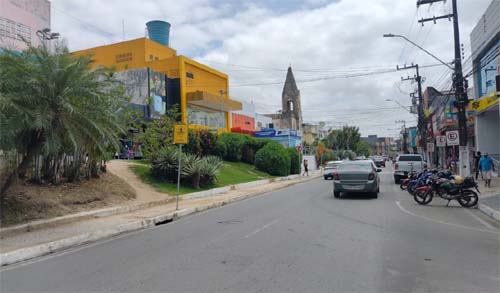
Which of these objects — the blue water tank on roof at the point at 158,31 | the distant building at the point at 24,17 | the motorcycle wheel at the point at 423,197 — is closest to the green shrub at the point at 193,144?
the motorcycle wheel at the point at 423,197

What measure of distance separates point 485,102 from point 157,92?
2911 centimetres

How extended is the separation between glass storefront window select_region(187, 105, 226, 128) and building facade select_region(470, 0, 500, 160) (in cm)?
2758

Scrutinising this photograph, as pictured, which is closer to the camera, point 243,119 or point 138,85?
point 138,85

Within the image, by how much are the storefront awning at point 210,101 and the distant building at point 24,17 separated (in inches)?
608

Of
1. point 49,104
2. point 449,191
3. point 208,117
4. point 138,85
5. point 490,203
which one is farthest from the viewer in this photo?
point 208,117

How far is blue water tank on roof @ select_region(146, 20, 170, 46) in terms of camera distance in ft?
182

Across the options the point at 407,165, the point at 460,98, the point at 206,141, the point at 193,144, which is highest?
the point at 460,98

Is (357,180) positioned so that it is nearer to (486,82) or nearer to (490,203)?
(490,203)

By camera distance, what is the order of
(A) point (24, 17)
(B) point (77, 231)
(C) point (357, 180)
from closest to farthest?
1. (B) point (77, 231)
2. (C) point (357, 180)
3. (A) point (24, 17)

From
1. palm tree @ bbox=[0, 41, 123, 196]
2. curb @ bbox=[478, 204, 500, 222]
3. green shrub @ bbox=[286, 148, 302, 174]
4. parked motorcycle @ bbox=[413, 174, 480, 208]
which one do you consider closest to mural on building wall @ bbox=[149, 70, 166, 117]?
green shrub @ bbox=[286, 148, 302, 174]

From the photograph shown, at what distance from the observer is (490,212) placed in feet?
41.8

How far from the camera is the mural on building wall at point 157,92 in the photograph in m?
40.9

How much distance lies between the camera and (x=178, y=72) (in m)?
45.6

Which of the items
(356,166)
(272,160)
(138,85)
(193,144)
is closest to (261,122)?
(138,85)
